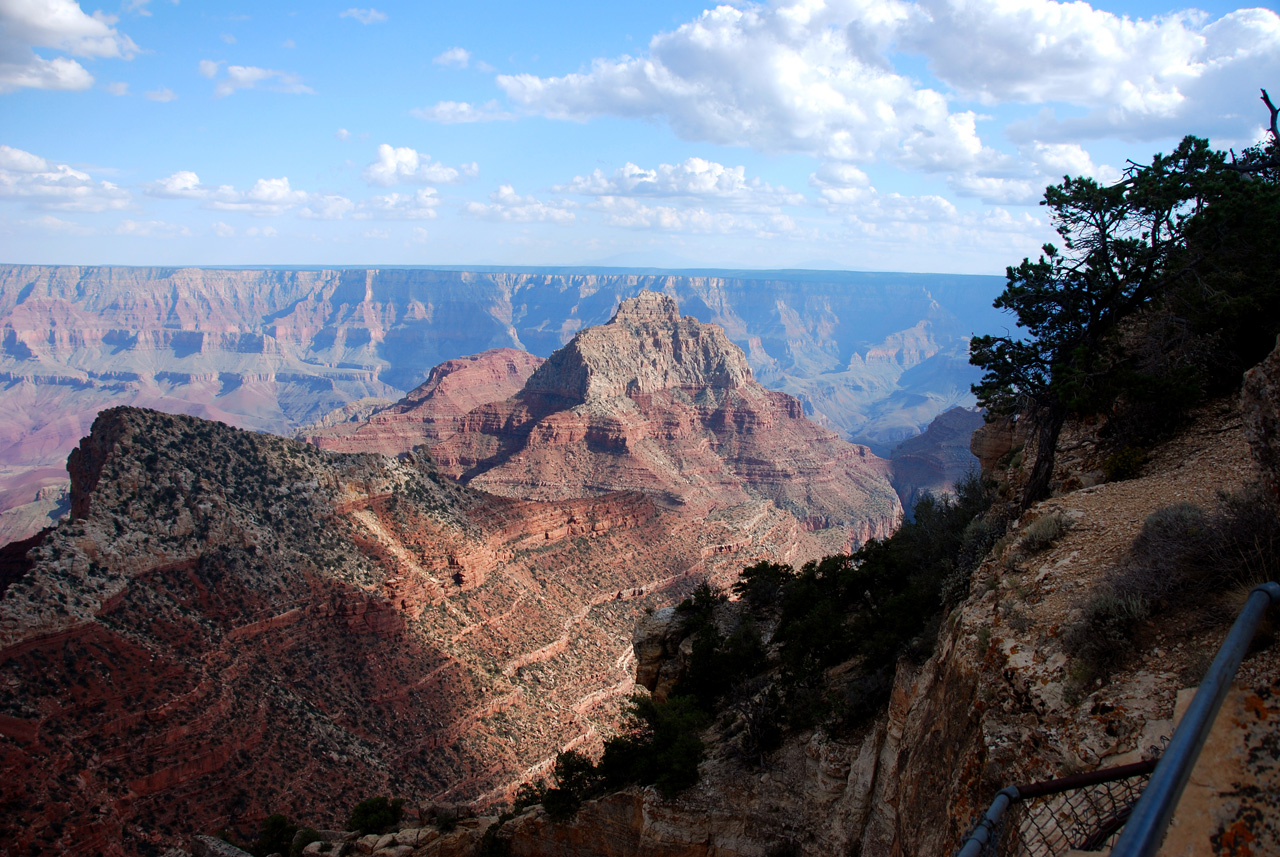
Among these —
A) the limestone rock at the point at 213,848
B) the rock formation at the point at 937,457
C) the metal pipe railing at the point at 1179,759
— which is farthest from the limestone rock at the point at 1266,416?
the rock formation at the point at 937,457

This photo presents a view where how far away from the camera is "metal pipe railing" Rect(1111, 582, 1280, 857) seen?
8.48 ft

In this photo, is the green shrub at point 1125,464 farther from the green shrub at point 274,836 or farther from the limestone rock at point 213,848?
the green shrub at point 274,836

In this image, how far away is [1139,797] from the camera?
4.56 metres

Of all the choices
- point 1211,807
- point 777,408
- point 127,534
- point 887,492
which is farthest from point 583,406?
point 1211,807

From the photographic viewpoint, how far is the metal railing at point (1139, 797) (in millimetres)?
2635

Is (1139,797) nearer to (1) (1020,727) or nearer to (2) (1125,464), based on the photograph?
(1) (1020,727)

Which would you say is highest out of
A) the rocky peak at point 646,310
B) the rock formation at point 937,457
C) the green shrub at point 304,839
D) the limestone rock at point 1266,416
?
the rocky peak at point 646,310

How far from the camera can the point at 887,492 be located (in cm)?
12450

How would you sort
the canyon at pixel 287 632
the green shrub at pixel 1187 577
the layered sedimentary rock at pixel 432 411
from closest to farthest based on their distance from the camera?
1. the green shrub at pixel 1187 577
2. the canyon at pixel 287 632
3. the layered sedimentary rock at pixel 432 411

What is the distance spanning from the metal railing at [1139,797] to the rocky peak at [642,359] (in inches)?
4122

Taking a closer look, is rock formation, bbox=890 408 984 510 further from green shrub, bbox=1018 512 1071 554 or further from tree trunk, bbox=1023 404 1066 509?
green shrub, bbox=1018 512 1071 554

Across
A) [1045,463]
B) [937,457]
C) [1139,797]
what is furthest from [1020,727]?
[937,457]

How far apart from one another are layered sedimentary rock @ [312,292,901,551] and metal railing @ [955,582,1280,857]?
77.9 m

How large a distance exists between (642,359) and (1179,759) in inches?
4930
